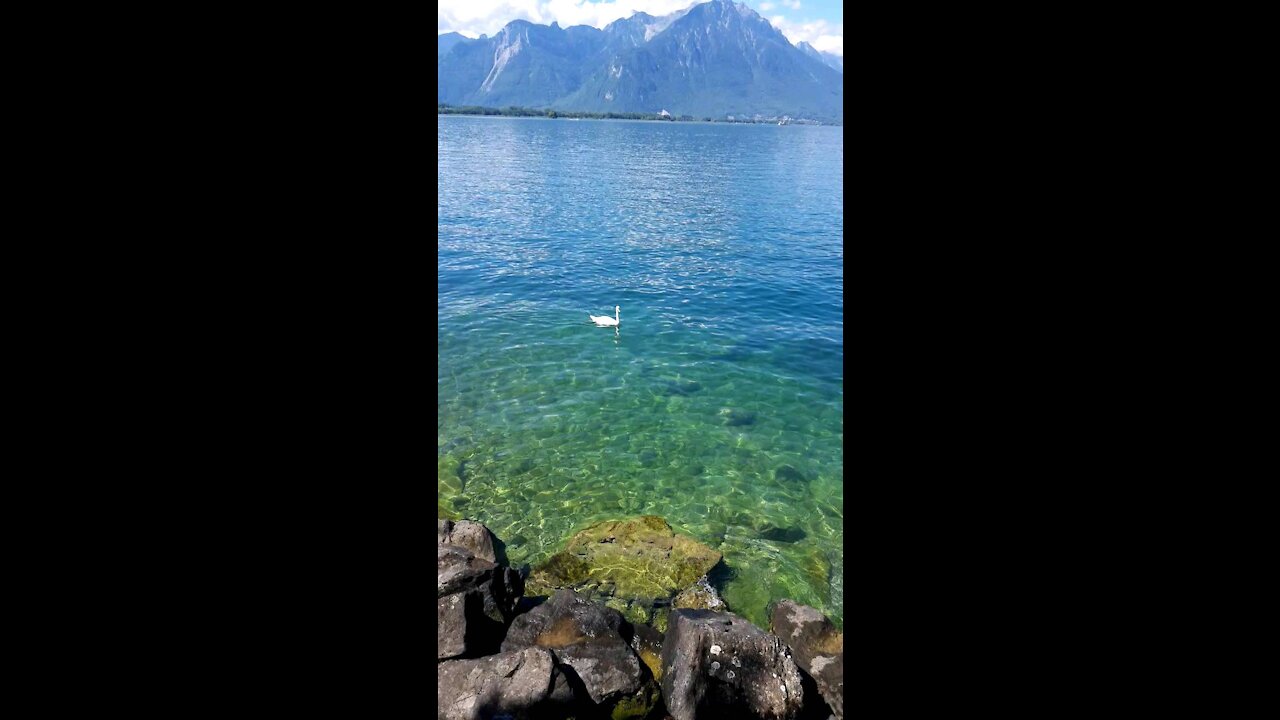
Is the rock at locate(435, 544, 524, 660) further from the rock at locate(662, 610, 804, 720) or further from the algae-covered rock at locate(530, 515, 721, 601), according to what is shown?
the rock at locate(662, 610, 804, 720)

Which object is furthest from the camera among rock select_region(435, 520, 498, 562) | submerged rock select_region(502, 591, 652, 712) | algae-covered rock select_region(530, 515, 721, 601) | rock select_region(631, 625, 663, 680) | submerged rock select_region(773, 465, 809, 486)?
submerged rock select_region(773, 465, 809, 486)

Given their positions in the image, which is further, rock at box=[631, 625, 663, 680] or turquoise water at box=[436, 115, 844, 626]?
turquoise water at box=[436, 115, 844, 626]

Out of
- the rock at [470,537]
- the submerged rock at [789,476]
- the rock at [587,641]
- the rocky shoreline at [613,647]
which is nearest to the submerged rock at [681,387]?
the submerged rock at [789,476]

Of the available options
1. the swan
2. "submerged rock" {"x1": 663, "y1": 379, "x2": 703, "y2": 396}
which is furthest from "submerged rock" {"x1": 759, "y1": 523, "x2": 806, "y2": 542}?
the swan

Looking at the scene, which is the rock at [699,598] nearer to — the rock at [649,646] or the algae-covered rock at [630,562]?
the algae-covered rock at [630,562]

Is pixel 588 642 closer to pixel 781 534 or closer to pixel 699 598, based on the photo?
pixel 699 598
